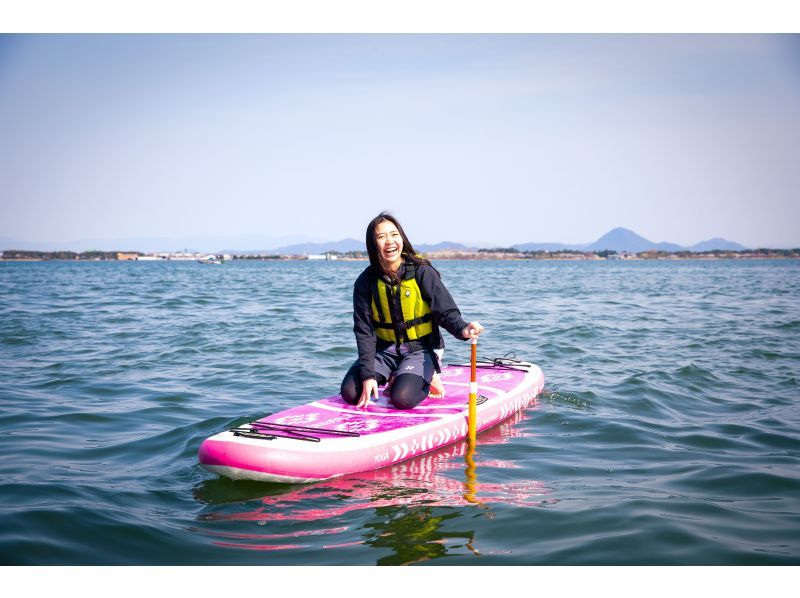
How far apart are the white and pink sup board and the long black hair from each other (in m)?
1.34

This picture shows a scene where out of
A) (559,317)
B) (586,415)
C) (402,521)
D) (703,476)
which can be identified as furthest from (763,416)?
(559,317)

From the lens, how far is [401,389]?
19.0 feet

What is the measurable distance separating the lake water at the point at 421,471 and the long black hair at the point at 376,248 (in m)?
1.81

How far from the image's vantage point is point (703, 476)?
4.96m

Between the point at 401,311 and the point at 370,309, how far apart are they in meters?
0.31

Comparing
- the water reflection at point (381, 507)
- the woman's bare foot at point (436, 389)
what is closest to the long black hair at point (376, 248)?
the woman's bare foot at point (436, 389)

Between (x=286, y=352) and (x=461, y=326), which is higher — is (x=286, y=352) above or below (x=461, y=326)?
below

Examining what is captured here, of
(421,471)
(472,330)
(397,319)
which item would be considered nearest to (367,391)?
(397,319)

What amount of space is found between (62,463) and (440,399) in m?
3.52

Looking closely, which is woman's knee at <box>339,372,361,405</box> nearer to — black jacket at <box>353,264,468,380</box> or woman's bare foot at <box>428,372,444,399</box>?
black jacket at <box>353,264,468,380</box>

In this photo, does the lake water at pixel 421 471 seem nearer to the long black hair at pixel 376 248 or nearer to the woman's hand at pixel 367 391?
the woman's hand at pixel 367 391

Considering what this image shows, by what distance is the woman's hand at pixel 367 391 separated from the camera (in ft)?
18.9

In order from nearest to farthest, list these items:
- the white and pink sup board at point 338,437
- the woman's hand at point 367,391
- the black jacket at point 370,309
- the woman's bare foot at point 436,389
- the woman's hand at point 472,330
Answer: the white and pink sup board at point 338,437
the woman's hand at point 472,330
the woman's hand at point 367,391
the black jacket at point 370,309
the woman's bare foot at point 436,389
